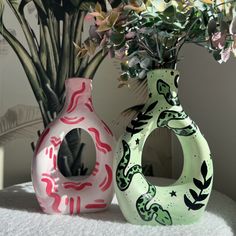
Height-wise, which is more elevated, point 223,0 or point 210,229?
point 223,0

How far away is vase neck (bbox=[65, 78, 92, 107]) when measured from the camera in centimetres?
76

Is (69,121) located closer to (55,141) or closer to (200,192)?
(55,141)

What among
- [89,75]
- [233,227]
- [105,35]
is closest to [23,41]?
[89,75]

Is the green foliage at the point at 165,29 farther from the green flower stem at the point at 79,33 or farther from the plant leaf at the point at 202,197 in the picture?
the green flower stem at the point at 79,33

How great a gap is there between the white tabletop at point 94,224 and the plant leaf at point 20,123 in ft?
1.18

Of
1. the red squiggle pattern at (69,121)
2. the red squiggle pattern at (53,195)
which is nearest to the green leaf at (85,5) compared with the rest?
the red squiggle pattern at (69,121)

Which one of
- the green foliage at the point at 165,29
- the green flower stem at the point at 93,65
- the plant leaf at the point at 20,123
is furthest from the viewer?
the green flower stem at the point at 93,65

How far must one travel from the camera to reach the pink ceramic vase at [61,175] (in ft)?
2.37

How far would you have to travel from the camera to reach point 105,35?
661 millimetres

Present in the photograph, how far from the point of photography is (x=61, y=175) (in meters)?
0.76

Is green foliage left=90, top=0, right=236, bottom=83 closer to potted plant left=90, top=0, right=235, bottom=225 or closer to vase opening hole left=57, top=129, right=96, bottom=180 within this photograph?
potted plant left=90, top=0, right=235, bottom=225

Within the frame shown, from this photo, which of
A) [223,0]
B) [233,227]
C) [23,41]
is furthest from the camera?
[23,41]

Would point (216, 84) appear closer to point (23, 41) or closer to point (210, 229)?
point (210, 229)

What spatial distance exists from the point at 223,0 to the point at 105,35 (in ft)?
0.71
